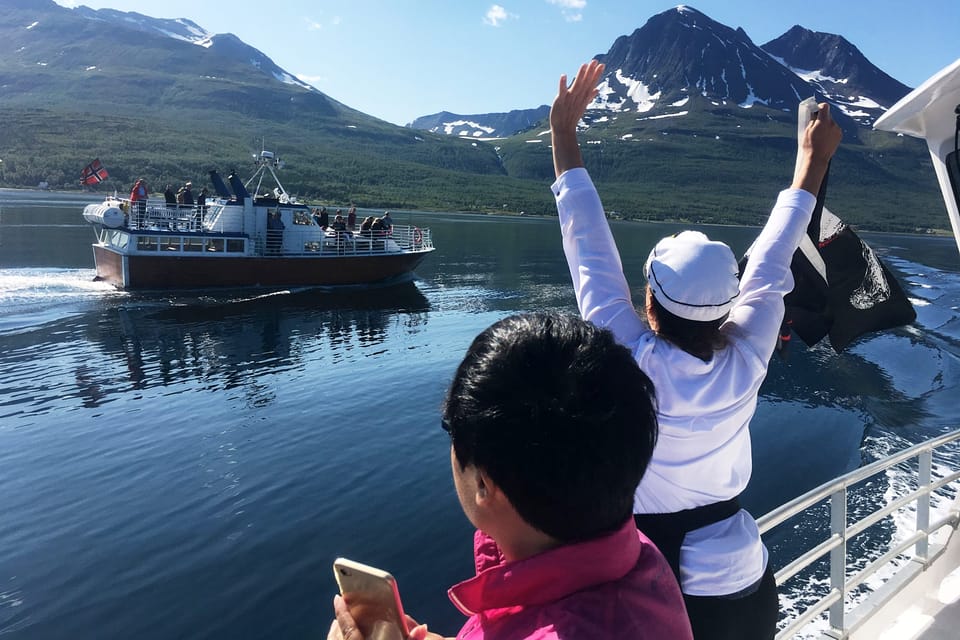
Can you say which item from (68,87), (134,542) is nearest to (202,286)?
(134,542)

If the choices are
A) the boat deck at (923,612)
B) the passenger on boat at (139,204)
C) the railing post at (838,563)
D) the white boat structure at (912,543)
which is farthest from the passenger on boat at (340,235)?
the railing post at (838,563)

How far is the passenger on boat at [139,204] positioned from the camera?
80.8ft

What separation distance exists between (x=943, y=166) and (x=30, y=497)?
10.9 m

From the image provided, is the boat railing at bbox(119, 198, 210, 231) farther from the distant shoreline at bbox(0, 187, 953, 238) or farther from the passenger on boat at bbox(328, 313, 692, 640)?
the distant shoreline at bbox(0, 187, 953, 238)

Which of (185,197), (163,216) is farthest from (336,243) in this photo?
(163,216)

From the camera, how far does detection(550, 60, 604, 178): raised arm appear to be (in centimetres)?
179

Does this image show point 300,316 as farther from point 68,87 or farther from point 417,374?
point 68,87

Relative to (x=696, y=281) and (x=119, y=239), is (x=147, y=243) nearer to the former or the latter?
(x=119, y=239)

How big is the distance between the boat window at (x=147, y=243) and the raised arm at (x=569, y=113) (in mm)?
26521

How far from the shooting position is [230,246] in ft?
85.3

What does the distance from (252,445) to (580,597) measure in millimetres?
11047

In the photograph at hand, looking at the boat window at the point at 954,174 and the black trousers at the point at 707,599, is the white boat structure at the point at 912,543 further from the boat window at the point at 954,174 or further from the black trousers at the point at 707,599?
the black trousers at the point at 707,599

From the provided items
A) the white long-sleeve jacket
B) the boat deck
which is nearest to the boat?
the boat deck

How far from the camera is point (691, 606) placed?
1684 mm
